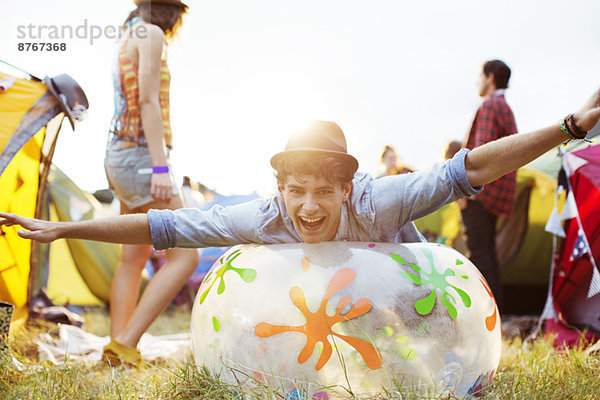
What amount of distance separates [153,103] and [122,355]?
128 cm

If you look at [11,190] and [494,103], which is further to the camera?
[494,103]

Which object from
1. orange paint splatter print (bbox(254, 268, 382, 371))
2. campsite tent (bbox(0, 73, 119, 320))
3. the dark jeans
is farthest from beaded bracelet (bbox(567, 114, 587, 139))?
campsite tent (bbox(0, 73, 119, 320))

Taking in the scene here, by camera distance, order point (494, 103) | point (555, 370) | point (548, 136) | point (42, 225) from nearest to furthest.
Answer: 1. point (548, 136)
2. point (42, 225)
3. point (555, 370)
4. point (494, 103)

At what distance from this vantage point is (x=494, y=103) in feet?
13.1

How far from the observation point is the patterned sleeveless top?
2.83m

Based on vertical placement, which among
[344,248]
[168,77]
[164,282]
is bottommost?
[164,282]

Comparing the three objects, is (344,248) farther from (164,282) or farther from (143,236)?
(164,282)

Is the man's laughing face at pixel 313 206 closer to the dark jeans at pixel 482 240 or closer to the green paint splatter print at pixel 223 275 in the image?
the green paint splatter print at pixel 223 275

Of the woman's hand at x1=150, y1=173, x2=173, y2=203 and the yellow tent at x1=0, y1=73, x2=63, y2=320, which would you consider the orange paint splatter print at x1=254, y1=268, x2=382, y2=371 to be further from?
the yellow tent at x1=0, y1=73, x2=63, y2=320

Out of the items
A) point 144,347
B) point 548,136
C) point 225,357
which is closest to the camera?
point 548,136

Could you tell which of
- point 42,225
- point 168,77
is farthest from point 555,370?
point 168,77

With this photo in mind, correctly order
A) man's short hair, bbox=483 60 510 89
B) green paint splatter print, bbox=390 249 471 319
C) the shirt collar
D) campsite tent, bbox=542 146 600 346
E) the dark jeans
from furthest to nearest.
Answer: man's short hair, bbox=483 60 510 89
the dark jeans
campsite tent, bbox=542 146 600 346
the shirt collar
green paint splatter print, bbox=390 249 471 319

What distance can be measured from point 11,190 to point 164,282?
0.99 meters

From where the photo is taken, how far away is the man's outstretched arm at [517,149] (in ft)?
5.44
